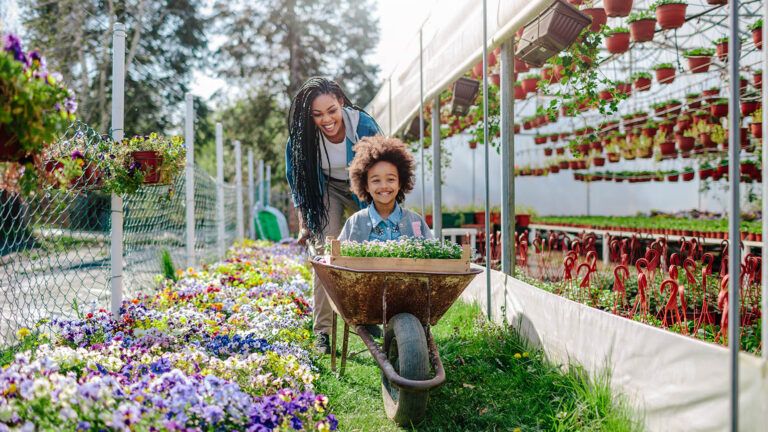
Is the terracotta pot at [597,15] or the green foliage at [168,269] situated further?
the green foliage at [168,269]

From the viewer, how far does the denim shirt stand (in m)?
3.52

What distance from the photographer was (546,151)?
14.9m

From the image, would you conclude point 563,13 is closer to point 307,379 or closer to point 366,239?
point 366,239

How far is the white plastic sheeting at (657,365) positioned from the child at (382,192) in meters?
0.80

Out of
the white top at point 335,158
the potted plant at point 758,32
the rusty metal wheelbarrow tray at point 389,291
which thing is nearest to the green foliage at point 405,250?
the rusty metal wheelbarrow tray at point 389,291

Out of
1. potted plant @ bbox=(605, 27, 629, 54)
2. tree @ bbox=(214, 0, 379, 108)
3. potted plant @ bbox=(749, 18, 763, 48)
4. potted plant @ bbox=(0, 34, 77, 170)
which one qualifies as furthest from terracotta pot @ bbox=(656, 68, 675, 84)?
tree @ bbox=(214, 0, 379, 108)

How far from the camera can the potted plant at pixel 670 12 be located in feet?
16.5

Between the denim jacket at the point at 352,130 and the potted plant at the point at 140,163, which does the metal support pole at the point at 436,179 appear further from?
the potted plant at the point at 140,163

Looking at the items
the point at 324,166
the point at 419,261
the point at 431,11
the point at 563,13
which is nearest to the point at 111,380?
the point at 419,261

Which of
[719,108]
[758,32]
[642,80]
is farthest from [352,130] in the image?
[719,108]

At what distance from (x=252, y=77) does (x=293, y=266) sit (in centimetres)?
1401

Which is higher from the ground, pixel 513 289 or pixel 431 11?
pixel 431 11

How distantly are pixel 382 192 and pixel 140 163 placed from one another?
4.09 ft

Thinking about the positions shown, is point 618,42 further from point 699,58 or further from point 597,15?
point 699,58
